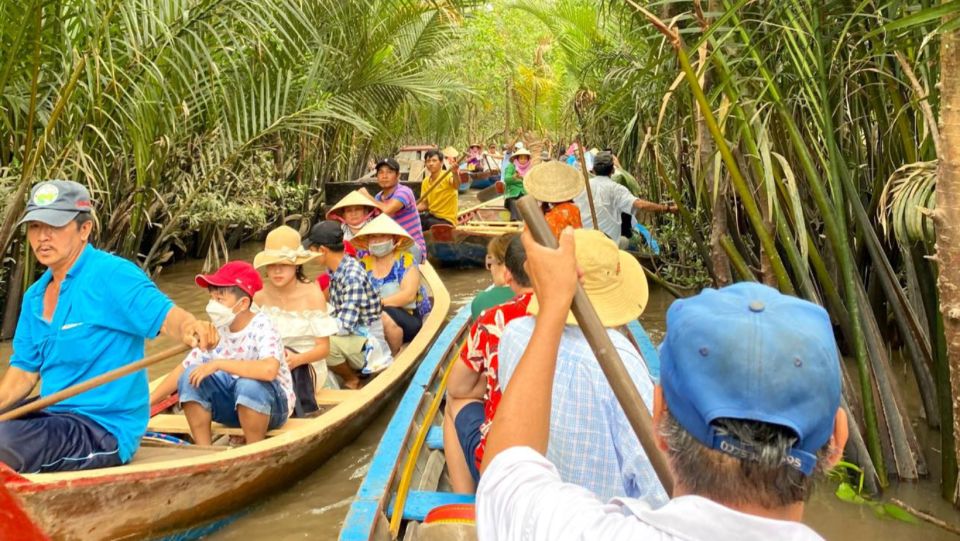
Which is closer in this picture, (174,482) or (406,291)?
(174,482)

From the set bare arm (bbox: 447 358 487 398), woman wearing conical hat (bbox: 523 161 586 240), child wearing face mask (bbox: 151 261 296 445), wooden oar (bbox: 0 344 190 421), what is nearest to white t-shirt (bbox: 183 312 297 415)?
child wearing face mask (bbox: 151 261 296 445)

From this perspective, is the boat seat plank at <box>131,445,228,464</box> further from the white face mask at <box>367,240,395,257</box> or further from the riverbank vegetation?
the riverbank vegetation

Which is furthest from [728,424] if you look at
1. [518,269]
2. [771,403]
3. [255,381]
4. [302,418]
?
[302,418]

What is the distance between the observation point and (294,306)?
4.45 metres

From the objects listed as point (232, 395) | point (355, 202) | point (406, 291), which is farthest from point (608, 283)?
point (355, 202)

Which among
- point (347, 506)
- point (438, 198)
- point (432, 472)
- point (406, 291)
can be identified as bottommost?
point (347, 506)

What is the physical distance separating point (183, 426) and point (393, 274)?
211 centimetres

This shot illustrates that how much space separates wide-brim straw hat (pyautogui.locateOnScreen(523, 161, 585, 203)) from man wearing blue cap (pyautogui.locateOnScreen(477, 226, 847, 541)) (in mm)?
4663

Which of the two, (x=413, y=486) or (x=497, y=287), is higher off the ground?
(x=497, y=287)

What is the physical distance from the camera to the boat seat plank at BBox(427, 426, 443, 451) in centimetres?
365

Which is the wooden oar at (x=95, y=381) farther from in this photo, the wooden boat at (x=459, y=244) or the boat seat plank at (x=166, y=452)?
the wooden boat at (x=459, y=244)

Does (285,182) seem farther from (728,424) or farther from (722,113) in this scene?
(728,424)

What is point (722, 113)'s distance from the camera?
364 cm

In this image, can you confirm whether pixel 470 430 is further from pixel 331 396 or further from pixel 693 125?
pixel 693 125
